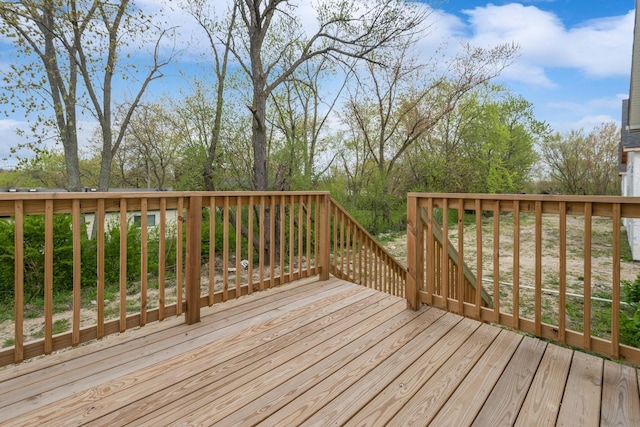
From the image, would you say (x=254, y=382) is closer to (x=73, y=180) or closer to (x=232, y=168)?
(x=232, y=168)

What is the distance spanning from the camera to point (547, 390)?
5.16ft

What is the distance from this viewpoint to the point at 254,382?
5.41ft

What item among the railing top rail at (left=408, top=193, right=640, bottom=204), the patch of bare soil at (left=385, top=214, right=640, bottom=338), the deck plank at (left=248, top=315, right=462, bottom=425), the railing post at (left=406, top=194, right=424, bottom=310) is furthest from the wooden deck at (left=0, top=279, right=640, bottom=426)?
the railing top rail at (left=408, top=193, right=640, bottom=204)

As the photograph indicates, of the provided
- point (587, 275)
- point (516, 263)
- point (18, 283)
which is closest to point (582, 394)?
point (587, 275)

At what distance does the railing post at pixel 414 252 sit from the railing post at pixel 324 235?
1.07m

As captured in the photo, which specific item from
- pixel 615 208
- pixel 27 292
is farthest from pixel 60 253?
pixel 615 208

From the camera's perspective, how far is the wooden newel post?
235cm

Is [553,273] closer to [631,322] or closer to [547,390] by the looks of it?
[631,322]

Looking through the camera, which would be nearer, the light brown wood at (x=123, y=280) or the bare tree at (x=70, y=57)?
the light brown wood at (x=123, y=280)

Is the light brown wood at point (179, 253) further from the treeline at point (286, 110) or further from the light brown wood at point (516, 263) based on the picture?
the treeline at point (286, 110)

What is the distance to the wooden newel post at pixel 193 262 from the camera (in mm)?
2352

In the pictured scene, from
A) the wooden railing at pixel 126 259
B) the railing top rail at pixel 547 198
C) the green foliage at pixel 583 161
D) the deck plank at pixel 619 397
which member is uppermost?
A: the green foliage at pixel 583 161

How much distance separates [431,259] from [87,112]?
875 centimetres

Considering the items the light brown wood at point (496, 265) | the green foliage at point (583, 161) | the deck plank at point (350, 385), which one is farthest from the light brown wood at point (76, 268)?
the green foliage at point (583, 161)
